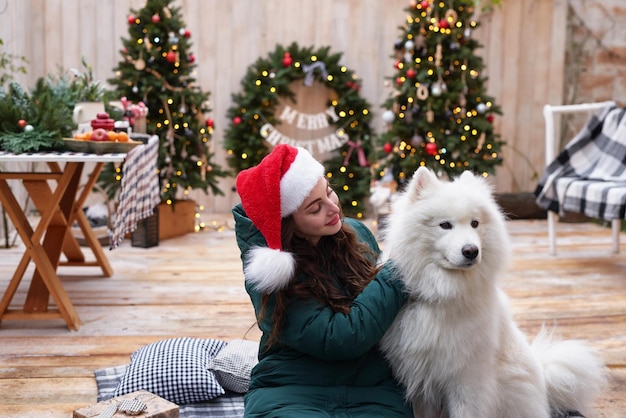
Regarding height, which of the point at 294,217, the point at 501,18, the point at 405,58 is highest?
the point at 501,18

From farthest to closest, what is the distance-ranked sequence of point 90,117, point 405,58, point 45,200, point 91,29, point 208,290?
point 91,29 < point 405,58 < point 208,290 < point 90,117 < point 45,200

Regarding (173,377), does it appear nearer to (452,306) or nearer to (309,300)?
(309,300)

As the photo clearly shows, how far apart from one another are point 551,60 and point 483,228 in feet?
17.7

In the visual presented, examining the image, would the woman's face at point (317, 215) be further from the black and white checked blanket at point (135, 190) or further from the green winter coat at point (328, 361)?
the black and white checked blanket at point (135, 190)

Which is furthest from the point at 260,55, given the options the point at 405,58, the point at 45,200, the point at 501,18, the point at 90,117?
the point at 45,200

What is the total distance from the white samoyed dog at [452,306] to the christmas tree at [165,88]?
12.0ft

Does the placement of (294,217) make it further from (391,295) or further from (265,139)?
(265,139)

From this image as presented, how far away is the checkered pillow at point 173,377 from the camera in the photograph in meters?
2.37

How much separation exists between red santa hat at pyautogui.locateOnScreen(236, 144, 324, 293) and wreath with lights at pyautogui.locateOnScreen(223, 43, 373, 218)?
438 centimetres

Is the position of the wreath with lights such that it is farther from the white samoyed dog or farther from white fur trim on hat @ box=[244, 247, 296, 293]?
white fur trim on hat @ box=[244, 247, 296, 293]

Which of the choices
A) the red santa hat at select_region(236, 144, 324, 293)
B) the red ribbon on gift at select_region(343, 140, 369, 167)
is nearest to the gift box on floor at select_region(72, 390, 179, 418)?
the red santa hat at select_region(236, 144, 324, 293)

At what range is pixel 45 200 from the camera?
322 cm

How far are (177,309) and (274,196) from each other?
6.55 feet

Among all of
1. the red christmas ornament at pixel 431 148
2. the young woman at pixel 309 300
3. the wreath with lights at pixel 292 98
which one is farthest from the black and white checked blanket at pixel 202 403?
the wreath with lights at pixel 292 98
